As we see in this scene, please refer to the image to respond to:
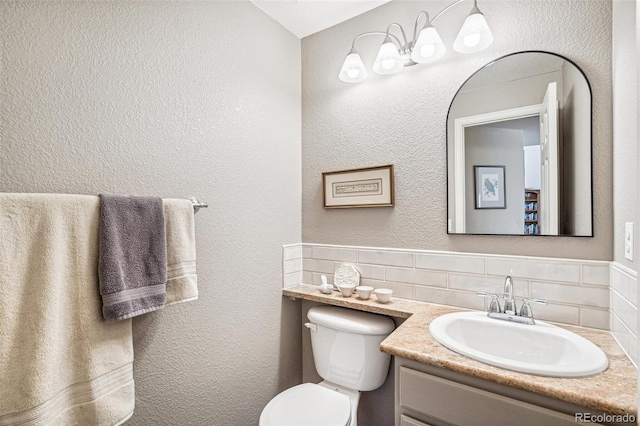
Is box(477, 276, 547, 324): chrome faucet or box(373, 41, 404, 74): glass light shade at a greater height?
box(373, 41, 404, 74): glass light shade

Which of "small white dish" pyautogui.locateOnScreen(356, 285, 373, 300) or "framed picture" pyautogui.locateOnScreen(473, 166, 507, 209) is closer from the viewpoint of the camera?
"framed picture" pyautogui.locateOnScreen(473, 166, 507, 209)

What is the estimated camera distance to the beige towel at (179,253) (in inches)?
43.3

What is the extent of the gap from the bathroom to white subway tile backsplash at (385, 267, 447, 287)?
12 cm

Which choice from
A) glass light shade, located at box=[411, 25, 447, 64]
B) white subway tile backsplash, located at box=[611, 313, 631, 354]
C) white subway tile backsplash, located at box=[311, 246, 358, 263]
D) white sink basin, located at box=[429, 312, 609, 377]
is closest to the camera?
white sink basin, located at box=[429, 312, 609, 377]

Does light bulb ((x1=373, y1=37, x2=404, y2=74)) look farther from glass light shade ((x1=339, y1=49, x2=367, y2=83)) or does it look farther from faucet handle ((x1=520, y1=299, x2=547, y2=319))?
faucet handle ((x1=520, y1=299, x2=547, y2=319))

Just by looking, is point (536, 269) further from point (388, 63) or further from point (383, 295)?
point (388, 63)

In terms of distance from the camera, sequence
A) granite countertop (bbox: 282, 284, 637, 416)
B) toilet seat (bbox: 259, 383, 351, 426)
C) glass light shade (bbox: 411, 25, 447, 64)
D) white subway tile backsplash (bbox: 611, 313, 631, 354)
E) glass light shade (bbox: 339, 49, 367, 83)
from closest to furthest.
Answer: granite countertop (bbox: 282, 284, 637, 416) < white subway tile backsplash (bbox: 611, 313, 631, 354) < toilet seat (bbox: 259, 383, 351, 426) < glass light shade (bbox: 411, 25, 447, 64) < glass light shade (bbox: 339, 49, 367, 83)

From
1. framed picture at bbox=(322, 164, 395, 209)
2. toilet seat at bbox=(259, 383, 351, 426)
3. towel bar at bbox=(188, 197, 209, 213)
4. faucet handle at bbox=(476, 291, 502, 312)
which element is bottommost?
toilet seat at bbox=(259, 383, 351, 426)

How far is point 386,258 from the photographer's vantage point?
159 centimetres

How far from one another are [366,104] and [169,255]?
1240 millimetres

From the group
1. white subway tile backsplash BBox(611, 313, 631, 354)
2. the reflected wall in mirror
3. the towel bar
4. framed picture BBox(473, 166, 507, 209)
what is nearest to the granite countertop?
white subway tile backsplash BBox(611, 313, 631, 354)

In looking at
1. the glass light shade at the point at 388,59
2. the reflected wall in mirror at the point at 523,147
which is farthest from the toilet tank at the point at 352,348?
the glass light shade at the point at 388,59

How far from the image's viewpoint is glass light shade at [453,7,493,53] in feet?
4.00

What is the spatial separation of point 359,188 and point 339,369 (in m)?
0.93
